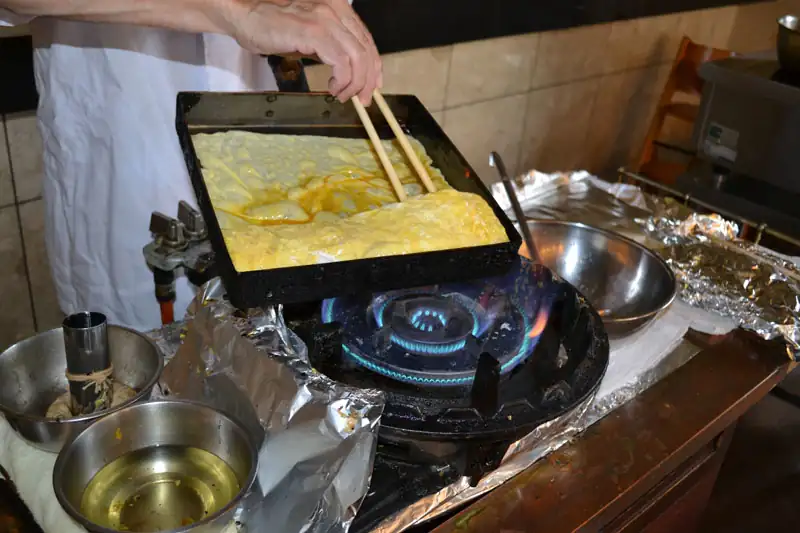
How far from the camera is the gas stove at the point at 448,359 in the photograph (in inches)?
30.5

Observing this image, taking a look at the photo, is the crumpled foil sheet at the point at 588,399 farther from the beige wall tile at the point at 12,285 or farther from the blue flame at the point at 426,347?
the beige wall tile at the point at 12,285

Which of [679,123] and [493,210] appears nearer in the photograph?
[493,210]

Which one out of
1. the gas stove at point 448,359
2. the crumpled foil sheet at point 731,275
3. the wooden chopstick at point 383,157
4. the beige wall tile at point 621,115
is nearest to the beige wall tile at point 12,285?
the gas stove at point 448,359

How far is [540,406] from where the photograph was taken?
2.63 ft

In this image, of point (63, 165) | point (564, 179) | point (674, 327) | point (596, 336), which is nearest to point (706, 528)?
point (674, 327)

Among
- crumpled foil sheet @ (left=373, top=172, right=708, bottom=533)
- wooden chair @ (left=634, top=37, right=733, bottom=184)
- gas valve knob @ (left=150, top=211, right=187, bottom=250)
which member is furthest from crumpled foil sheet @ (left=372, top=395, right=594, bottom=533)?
wooden chair @ (left=634, top=37, right=733, bottom=184)

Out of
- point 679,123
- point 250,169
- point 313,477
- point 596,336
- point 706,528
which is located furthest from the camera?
point 679,123

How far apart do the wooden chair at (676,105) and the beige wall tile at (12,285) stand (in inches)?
66.6

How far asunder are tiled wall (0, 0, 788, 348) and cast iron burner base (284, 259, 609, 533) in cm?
78

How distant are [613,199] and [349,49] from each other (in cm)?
91

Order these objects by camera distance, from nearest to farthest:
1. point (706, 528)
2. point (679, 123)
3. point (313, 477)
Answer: point (313, 477) → point (706, 528) → point (679, 123)

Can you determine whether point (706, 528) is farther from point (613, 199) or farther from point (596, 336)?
point (596, 336)

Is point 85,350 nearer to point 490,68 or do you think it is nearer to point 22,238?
point 22,238

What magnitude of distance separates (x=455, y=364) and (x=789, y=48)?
139 cm
